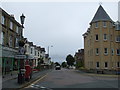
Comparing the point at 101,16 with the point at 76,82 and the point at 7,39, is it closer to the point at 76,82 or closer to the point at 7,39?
the point at 7,39

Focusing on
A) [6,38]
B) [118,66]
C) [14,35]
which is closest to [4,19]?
[6,38]

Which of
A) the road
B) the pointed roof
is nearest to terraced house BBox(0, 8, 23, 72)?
the road

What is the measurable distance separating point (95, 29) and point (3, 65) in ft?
87.9

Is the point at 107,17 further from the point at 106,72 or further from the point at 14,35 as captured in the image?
the point at 14,35

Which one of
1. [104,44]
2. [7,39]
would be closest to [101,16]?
[104,44]

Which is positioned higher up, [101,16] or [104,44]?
[101,16]

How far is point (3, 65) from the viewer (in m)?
27.5

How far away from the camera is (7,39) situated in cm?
3119

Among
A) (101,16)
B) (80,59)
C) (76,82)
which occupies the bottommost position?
(76,82)

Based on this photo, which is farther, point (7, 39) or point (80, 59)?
point (80, 59)

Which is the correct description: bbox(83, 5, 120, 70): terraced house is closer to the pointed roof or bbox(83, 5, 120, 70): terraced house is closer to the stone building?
the pointed roof

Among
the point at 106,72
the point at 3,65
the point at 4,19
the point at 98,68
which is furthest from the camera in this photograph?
the point at 98,68

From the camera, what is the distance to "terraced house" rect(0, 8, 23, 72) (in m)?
26.5

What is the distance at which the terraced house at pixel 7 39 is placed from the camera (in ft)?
86.9
